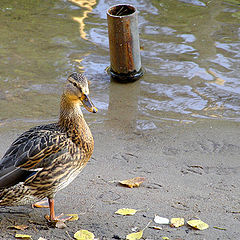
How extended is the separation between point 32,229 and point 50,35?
17.8 ft

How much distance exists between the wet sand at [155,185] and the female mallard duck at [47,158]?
0.30m

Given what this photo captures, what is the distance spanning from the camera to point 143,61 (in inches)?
313

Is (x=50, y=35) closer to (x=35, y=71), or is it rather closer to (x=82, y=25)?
(x=82, y=25)

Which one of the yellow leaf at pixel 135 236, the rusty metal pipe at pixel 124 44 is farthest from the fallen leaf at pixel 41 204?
the rusty metal pipe at pixel 124 44

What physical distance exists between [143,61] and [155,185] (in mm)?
3584

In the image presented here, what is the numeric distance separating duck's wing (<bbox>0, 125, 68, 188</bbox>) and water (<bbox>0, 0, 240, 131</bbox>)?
2.23 metres

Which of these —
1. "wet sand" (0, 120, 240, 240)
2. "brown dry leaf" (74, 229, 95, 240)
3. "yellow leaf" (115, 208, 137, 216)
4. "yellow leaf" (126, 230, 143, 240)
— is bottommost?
"wet sand" (0, 120, 240, 240)

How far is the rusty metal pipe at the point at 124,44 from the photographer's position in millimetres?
6988

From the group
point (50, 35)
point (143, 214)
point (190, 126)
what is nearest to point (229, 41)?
point (190, 126)

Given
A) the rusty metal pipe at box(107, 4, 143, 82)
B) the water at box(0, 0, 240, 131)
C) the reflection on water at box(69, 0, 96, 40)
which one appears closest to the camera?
the water at box(0, 0, 240, 131)

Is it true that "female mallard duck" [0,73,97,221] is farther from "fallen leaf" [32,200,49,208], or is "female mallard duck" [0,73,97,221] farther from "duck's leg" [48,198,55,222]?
"fallen leaf" [32,200,49,208]

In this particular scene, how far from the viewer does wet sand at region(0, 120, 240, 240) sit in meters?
3.93

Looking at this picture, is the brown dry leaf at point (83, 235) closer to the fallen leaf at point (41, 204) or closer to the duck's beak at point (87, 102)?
the fallen leaf at point (41, 204)

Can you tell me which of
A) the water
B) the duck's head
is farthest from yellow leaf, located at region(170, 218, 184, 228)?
the water
